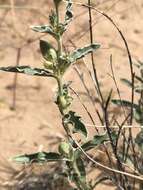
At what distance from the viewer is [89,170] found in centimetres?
201

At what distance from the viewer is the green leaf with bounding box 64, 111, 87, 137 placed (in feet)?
4.12

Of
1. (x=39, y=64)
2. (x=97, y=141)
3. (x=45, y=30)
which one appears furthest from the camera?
(x=39, y=64)

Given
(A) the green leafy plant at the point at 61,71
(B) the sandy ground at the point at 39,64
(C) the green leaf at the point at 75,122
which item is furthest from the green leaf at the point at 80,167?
(B) the sandy ground at the point at 39,64

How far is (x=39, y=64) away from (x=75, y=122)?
1.34m

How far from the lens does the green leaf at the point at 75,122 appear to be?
126cm

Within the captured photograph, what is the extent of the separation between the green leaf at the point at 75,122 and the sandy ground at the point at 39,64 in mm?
701

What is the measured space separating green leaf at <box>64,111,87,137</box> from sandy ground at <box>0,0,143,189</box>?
27.6 inches

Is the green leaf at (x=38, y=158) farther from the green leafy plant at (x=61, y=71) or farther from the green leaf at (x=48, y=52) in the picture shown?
the green leaf at (x=48, y=52)

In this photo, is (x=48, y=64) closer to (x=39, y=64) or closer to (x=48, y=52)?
(x=48, y=52)

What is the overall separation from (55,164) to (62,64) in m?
0.86

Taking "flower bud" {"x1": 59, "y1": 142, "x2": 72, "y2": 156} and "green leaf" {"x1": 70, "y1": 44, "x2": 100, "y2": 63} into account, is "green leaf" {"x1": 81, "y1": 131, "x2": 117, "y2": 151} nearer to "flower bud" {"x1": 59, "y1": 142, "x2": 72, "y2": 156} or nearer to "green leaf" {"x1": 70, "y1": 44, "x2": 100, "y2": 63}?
"flower bud" {"x1": 59, "y1": 142, "x2": 72, "y2": 156}

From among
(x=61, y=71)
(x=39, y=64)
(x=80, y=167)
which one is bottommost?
(x=80, y=167)

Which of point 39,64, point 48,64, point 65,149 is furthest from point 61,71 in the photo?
point 39,64

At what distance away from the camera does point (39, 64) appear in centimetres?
258
